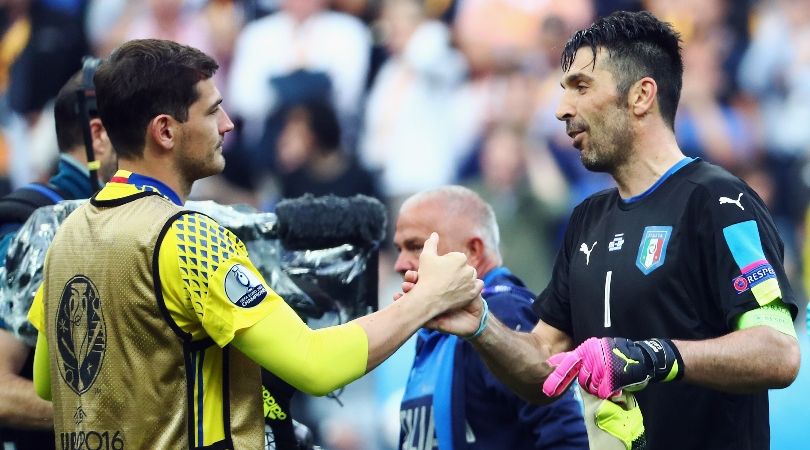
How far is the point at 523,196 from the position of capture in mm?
5699

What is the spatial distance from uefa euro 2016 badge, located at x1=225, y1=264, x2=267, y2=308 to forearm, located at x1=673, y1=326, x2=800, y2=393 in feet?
3.13

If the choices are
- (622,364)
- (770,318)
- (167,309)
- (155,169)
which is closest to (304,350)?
(167,309)

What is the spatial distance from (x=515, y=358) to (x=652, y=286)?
17.6 inches

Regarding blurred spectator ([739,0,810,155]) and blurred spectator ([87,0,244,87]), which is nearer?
blurred spectator ([739,0,810,155])

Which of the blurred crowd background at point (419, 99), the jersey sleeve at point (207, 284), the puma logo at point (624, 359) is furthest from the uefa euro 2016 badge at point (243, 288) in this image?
the blurred crowd background at point (419, 99)

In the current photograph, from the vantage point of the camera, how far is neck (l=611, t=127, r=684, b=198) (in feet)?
10.4

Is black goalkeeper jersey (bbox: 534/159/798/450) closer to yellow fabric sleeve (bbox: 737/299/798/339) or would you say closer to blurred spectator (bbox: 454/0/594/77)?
yellow fabric sleeve (bbox: 737/299/798/339)

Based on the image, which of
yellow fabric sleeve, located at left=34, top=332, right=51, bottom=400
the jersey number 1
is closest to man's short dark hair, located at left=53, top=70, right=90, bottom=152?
yellow fabric sleeve, located at left=34, top=332, right=51, bottom=400

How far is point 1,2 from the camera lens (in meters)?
5.99

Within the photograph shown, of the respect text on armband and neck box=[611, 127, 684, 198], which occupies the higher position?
neck box=[611, 127, 684, 198]

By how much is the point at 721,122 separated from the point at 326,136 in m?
1.85

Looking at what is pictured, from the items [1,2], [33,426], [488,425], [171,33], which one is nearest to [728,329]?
[488,425]

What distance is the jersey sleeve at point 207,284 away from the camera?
2.64 metres

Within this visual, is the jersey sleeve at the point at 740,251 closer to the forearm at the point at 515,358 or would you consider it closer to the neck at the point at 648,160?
the neck at the point at 648,160
